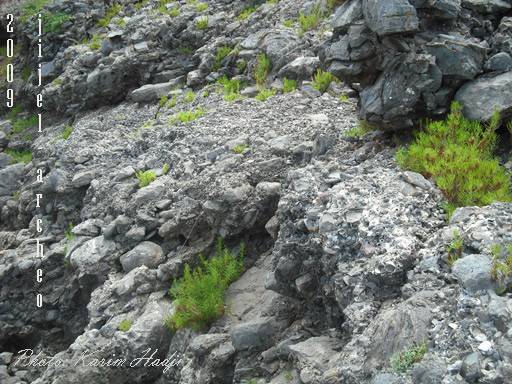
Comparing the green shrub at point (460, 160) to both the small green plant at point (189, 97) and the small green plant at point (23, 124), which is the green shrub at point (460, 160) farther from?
the small green plant at point (23, 124)

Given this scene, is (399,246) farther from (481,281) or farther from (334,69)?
(334,69)

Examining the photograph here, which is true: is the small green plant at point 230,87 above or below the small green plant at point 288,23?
below

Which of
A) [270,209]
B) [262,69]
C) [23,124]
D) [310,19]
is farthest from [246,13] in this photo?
[23,124]

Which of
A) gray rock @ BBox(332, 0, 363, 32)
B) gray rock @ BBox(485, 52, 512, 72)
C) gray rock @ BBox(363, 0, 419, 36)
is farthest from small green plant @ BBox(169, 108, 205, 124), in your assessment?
gray rock @ BBox(485, 52, 512, 72)

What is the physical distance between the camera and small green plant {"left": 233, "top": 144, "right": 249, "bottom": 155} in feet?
33.6

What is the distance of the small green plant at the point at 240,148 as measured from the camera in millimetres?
10241

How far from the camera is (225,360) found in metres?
7.38

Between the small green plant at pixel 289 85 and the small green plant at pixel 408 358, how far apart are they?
8130 mm

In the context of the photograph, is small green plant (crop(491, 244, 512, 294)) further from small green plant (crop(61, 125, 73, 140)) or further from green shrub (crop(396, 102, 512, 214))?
small green plant (crop(61, 125, 73, 140))

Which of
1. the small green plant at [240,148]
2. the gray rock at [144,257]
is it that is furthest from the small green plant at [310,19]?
the gray rock at [144,257]

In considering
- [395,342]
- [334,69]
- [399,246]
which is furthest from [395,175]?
[395,342]

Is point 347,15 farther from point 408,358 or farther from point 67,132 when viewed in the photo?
point 67,132

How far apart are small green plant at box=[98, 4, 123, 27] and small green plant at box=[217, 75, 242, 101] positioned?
709 centimetres

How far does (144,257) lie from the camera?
990 centimetres
